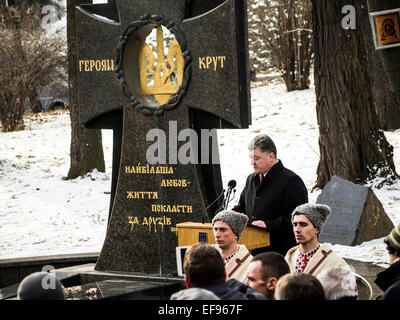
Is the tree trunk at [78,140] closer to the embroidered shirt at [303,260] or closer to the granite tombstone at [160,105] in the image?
the granite tombstone at [160,105]

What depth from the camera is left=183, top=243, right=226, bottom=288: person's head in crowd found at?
384cm

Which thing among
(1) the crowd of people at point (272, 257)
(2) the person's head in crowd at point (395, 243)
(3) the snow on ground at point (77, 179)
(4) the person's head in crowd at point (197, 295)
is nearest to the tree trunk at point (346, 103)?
(3) the snow on ground at point (77, 179)

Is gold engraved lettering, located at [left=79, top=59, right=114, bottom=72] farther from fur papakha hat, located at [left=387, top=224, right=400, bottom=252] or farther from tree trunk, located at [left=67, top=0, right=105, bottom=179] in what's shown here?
tree trunk, located at [left=67, top=0, right=105, bottom=179]

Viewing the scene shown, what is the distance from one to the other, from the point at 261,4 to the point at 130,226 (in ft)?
48.0

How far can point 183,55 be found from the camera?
22.7 feet

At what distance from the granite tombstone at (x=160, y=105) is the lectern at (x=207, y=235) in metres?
0.38

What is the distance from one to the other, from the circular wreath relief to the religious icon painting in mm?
2416

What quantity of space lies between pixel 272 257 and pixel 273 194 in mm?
1794

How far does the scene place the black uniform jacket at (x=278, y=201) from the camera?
5.84 meters

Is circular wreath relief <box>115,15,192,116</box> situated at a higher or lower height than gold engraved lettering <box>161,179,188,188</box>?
higher

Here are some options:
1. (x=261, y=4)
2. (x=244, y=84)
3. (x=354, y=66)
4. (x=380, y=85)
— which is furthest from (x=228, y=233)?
(x=261, y=4)

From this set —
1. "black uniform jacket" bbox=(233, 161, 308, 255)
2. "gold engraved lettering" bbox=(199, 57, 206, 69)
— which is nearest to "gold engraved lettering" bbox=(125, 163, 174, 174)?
"gold engraved lettering" bbox=(199, 57, 206, 69)

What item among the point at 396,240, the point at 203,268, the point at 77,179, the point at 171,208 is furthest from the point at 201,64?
the point at 77,179
